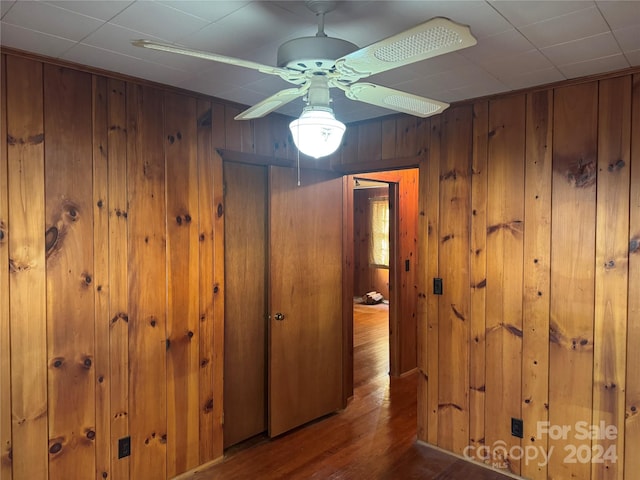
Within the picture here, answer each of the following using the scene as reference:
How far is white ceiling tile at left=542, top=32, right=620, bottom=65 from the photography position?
196 cm

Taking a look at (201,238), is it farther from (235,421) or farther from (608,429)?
(608,429)

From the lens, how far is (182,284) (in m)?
2.75

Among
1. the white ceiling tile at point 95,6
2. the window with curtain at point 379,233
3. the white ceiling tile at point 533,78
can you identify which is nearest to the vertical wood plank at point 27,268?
the white ceiling tile at point 95,6

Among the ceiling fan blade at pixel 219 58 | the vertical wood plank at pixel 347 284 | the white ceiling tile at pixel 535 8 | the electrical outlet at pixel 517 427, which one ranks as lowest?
the electrical outlet at pixel 517 427

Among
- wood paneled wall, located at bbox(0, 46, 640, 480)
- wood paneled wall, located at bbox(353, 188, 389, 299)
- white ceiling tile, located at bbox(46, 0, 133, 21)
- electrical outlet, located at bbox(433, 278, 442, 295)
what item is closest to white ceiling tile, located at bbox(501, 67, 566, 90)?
wood paneled wall, located at bbox(0, 46, 640, 480)

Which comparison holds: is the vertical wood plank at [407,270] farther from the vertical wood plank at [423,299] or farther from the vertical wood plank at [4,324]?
the vertical wood plank at [4,324]

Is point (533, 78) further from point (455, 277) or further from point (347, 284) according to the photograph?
point (347, 284)

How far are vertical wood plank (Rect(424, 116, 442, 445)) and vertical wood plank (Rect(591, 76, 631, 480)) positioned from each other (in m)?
0.96

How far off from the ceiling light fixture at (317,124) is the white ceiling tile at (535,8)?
698mm

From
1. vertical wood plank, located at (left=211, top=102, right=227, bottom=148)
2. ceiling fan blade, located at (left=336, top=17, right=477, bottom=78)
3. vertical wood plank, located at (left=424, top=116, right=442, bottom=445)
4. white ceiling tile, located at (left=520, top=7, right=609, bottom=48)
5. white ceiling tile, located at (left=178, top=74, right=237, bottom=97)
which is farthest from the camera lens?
vertical wood plank, located at (left=424, top=116, right=442, bottom=445)

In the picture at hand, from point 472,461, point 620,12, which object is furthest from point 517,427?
point 620,12

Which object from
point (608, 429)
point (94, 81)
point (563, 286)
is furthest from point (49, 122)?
point (608, 429)

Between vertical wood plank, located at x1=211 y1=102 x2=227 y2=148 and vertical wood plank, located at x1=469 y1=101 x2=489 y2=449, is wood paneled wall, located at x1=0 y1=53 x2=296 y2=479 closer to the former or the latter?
vertical wood plank, located at x1=211 y1=102 x2=227 y2=148

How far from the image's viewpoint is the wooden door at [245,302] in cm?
312
